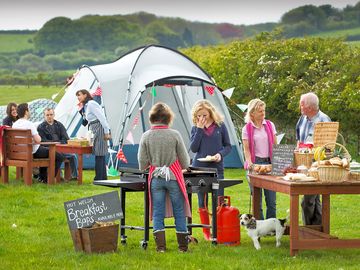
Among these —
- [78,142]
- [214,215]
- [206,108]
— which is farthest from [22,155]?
[214,215]

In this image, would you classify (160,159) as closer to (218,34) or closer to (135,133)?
(135,133)

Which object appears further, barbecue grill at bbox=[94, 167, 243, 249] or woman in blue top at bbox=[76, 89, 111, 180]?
woman in blue top at bbox=[76, 89, 111, 180]

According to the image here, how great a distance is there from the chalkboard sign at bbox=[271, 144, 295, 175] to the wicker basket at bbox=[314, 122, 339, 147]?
0.28 metres

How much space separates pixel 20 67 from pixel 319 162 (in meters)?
61.7

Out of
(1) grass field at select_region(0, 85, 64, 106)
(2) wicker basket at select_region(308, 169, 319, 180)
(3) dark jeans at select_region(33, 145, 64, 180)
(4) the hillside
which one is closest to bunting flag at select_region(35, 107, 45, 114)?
(3) dark jeans at select_region(33, 145, 64, 180)

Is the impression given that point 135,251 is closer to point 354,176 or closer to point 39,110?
point 354,176

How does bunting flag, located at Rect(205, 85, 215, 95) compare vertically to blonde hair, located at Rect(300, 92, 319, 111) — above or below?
below

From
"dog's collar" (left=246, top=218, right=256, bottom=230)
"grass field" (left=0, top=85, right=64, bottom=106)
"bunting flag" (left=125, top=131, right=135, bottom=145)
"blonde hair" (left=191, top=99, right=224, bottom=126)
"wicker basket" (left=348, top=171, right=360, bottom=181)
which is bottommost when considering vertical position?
"grass field" (left=0, top=85, right=64, bottom=106)

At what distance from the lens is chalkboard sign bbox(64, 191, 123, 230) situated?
8680mm

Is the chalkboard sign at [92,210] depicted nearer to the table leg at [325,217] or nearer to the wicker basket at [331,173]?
the wicker basket at [331,173]

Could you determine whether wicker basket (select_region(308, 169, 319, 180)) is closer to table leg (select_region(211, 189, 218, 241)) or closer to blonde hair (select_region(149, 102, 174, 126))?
table leg (select_region(211, 189, 218, 241))

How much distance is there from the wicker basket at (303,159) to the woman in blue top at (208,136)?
99cm

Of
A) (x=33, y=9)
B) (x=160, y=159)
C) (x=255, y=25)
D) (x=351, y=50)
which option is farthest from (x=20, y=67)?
(x=160, y=159)

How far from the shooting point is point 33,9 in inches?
2653
